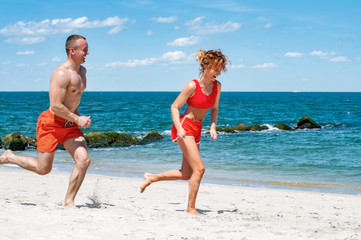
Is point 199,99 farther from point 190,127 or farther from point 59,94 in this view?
point 59,94

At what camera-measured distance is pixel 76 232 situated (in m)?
4.30

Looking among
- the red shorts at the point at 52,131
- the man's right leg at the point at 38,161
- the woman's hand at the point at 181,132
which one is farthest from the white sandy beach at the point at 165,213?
the woman's hand at the point at 181,132

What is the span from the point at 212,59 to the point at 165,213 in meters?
1.98

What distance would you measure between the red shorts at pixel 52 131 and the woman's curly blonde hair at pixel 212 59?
1.70 m

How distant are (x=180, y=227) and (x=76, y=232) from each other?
43.9 inches

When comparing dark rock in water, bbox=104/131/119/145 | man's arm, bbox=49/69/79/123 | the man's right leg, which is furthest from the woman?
dark rock in water, bbox=104/131/119/145

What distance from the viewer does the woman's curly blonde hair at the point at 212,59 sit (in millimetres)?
5211

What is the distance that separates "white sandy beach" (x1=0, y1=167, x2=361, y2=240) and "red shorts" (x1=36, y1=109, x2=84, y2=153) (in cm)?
77

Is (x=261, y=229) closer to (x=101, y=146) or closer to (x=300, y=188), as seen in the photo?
(x=300, y=188)

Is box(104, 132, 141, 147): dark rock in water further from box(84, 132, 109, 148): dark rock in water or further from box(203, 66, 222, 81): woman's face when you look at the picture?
box(203, 66, 222, 81): woman's face

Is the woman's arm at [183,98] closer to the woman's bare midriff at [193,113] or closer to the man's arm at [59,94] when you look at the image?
the woman's bare midriff at [193,113]

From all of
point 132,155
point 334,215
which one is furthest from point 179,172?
point 132,155

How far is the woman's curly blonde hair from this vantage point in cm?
521

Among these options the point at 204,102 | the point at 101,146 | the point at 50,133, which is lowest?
the point at 101,146
